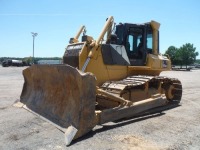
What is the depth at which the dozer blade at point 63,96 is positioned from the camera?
18.2 feet

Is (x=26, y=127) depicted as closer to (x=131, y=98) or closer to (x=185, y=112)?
(x=131, y=98)

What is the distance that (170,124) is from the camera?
22.4 feet

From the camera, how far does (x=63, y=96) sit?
6.45 meters

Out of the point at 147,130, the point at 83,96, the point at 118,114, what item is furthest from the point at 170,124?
the point at 83,96

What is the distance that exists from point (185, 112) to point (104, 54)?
3225 mm

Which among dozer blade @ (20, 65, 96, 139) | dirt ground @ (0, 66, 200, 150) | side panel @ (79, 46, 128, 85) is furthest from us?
side panel @ (79, 46, 128, 85)

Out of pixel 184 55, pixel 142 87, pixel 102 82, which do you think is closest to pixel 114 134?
pixel 102 82

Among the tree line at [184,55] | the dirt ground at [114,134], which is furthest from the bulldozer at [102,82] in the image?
the tree line at [184,55]

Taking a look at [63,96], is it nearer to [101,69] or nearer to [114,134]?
[114,134]

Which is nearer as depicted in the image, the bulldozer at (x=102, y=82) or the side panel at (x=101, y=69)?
the bulldozer at (x=102, y=82)

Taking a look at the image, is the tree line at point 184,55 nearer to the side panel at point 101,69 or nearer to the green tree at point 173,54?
the green tree at point 173,54

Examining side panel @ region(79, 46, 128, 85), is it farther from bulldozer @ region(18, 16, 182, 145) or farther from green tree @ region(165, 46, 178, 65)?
green tree @ region(165, 46, 178, 65)

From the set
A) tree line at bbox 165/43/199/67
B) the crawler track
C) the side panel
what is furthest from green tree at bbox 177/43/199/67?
the side panel

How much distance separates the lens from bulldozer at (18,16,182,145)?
569 cm
